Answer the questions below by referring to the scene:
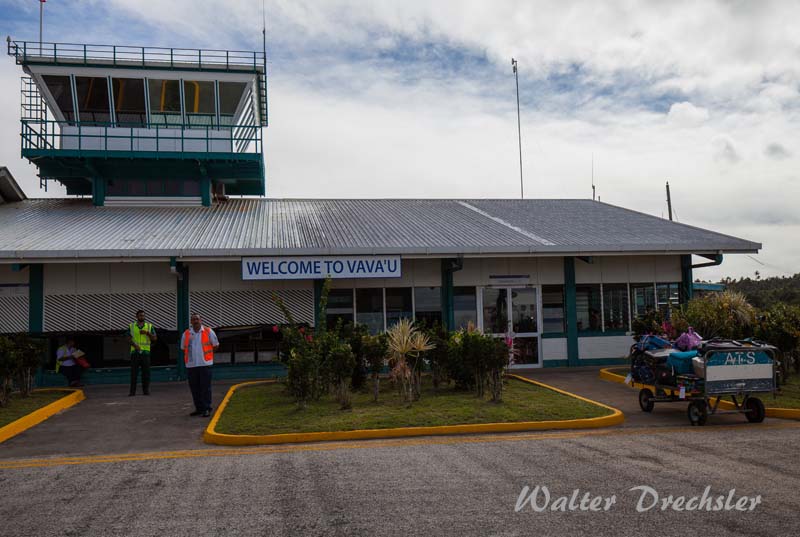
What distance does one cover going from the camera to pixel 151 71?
20969 millimetres

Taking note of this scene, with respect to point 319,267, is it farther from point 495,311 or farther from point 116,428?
point 116,428

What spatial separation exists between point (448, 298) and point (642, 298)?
5666 mm

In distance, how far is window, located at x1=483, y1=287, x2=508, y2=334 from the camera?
690 inches

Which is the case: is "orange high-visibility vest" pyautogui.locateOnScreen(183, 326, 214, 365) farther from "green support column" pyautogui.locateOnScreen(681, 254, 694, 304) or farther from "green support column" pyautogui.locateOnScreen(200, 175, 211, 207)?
"green support column" pyautogui.locateOnScreen(681, 254, 694, 304)

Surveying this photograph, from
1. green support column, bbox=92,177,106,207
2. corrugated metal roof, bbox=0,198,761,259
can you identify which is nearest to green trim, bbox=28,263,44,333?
corrugated metal roof, bbox=0,198,761,259

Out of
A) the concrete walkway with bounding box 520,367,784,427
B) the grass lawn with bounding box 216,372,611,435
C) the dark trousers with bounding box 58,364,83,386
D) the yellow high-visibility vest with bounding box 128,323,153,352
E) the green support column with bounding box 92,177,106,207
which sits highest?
the green support column with bounding box 92,177,106,207

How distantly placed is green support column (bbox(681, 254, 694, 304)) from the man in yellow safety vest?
14152 mm

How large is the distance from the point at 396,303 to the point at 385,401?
18.8ft

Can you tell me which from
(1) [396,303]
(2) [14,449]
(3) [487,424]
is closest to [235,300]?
(1) [396,303]

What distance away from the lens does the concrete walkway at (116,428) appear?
8695 mm

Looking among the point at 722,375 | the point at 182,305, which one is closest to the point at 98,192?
the point at 182,305

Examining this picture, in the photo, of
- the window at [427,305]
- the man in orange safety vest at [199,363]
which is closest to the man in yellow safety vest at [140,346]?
the man in orange safety vest at [199,363]

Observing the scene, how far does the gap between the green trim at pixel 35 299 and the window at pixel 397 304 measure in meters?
8.40
